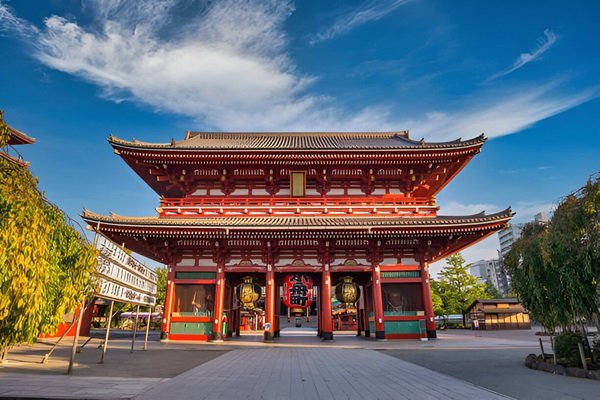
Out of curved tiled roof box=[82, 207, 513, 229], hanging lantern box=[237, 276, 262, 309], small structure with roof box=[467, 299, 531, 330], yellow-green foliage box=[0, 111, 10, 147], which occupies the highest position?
curved tiled roof box=[82, 207, 513, 229]

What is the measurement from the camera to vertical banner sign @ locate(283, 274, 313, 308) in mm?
18266

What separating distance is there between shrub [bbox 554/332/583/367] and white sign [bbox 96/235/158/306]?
1228cm

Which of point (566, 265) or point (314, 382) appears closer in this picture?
point (314, 382)

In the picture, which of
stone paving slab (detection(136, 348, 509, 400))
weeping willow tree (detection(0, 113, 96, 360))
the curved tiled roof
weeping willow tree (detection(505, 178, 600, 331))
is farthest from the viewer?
the curved tiled roof

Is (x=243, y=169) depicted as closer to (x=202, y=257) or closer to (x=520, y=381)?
(x=202, y=257)

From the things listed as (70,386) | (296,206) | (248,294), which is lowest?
(70,386)

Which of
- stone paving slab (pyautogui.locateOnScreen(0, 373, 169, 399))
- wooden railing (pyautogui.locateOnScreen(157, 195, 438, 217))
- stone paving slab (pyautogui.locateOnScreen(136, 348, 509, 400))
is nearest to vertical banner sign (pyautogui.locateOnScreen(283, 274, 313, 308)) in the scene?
wooden railing (pyautogui.locateOnScreen(157, 195, 438, 217))

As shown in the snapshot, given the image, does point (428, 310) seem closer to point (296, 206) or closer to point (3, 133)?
point (296, 206)

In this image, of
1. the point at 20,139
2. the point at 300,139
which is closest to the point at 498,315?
the point at 300,139

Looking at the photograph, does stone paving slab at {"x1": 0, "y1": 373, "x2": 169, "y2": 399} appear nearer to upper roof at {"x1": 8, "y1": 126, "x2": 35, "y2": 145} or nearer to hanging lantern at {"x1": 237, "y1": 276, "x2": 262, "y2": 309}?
hanging lantern at {"x1": 237, "y1": 276, "x2": 262, "y2": 309}

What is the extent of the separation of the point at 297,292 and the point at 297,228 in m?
4.11

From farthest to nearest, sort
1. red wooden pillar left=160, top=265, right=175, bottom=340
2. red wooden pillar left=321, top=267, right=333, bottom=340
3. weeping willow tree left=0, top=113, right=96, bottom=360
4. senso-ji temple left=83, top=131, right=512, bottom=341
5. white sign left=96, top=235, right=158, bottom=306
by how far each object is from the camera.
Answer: red wooden pillar left=321, top=267, right=333, bottom=340, red wooden pillar left=160, top=265, right=175, bottom=340, senso-ji temple left=83, top=131, right=512, bottom=341, white sign left=96, top=235, right=158, bottom=306, weeping willow tree left=0, top=113, right=96, bottom=360

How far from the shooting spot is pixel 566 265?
26.9 feet

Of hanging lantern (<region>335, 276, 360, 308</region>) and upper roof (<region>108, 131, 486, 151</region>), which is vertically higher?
upper roof (<region>108, 131, 486, 151</region>)
